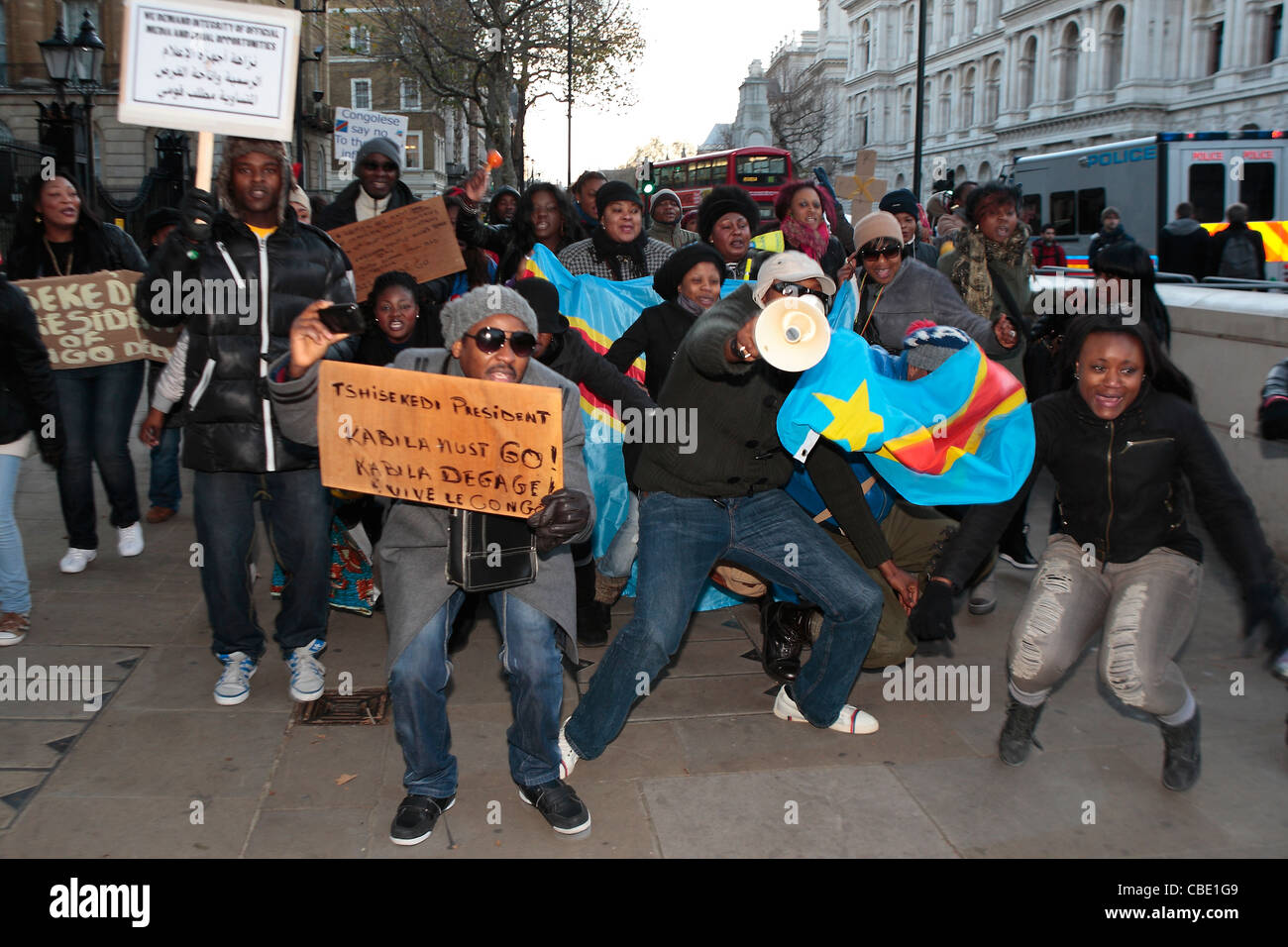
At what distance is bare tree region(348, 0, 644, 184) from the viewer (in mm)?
31725

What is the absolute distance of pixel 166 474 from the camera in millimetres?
7363

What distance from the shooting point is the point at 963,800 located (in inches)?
152

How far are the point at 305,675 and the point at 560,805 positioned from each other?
5.09 ft

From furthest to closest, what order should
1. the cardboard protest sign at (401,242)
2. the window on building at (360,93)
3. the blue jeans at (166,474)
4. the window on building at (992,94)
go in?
the window on building at (992,94) < the window on building at (360,93) < the blue jeans at (166,474) < the cardboard protest sign at (401,242)

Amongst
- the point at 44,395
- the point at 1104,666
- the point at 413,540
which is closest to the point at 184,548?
the point at 44,395

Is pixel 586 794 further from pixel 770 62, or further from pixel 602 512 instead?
pixel 770 62

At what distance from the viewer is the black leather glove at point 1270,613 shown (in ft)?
11.7

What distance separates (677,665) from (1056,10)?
66.4m

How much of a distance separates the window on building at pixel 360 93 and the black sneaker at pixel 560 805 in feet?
213

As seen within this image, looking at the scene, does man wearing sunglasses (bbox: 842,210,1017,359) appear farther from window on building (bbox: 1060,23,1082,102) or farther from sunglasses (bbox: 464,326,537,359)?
window on building (bbox: 1060,23,1082,102)

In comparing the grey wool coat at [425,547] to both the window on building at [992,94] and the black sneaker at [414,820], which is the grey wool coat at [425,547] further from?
the window on building at [992,94]

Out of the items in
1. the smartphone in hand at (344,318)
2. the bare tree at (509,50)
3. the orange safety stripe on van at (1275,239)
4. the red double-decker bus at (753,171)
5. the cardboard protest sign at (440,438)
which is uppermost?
the bare tree at (509,50)

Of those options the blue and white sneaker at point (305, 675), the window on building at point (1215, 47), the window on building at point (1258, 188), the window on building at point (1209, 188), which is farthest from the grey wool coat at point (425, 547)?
the window on building at point (1215, 47)

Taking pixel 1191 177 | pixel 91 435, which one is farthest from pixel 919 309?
pixel 1191 177
